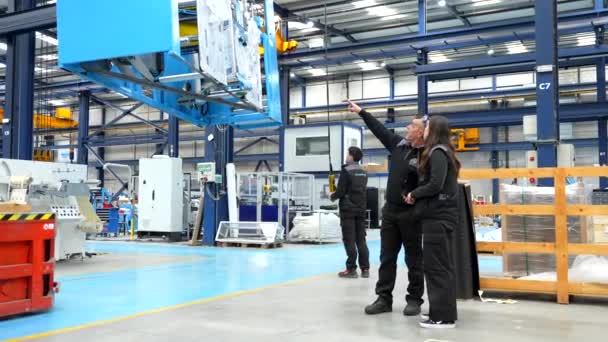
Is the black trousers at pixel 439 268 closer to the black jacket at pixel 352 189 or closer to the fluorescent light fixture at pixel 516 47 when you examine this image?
the black jacket at pixel 352 189

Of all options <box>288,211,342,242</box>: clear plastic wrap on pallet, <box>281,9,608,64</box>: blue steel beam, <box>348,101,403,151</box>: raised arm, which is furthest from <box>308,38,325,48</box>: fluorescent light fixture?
<box>348,101,403,151</box>: raised arm

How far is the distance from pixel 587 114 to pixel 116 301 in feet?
40.1

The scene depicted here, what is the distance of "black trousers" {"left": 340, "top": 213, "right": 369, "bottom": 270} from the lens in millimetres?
7031

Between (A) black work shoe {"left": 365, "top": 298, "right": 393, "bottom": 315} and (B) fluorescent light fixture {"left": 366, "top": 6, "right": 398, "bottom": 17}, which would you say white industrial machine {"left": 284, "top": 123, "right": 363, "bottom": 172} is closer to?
(B) fluorescent light fixture {"left": 366, "top": 6, "right": 398, "bottom": 17}

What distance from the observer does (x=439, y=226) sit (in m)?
4.19

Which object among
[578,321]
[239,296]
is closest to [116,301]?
[239,296]

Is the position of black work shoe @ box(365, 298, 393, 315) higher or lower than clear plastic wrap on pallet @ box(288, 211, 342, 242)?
lower

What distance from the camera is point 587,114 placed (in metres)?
13.6

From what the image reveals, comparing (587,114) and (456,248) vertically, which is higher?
(587,114)

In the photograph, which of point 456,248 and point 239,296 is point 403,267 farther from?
point 239,296

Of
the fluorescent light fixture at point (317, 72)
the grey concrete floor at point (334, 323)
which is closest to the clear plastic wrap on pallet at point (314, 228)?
the grey concrete floor at point (334, 323)

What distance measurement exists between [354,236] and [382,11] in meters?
13.8

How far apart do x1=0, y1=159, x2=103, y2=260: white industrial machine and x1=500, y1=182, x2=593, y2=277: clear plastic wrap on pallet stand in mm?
5907

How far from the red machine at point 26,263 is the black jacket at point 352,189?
11.0 feet
